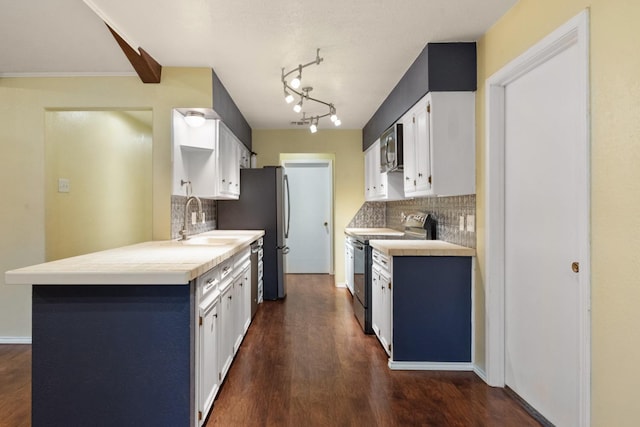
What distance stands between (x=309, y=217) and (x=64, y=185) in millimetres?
4021

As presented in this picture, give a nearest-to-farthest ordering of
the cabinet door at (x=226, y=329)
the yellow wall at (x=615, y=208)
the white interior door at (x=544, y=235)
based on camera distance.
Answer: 1. the yellow wall at (x=615, y=208)
2. the white interior door at (x=544, y=235)
3. the cabinet door at (x=226, y=329)

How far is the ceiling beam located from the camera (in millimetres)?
2615

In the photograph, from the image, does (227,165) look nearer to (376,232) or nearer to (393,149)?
(393,149)

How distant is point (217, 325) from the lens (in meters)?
2.20

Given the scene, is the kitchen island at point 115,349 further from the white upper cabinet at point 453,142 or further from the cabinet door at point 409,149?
the cabinet door at point 409,149

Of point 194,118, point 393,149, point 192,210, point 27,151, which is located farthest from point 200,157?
point 393,149

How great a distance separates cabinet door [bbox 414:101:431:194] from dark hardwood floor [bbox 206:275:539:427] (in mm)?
1389

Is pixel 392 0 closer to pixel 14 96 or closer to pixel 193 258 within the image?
pixel 193 258

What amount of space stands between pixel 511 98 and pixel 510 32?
0.39 meters

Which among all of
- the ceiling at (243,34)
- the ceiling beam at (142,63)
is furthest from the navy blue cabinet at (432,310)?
the ceiling beam at (142,63)

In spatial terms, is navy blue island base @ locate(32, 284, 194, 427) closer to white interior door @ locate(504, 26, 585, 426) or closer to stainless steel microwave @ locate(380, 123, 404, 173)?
white interior door @ locate(504, 26, 585, 426)

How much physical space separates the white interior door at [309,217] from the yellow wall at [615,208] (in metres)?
5.23

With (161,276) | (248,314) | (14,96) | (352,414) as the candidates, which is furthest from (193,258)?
(14,96)

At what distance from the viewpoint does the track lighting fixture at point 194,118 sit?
10.4 feet
